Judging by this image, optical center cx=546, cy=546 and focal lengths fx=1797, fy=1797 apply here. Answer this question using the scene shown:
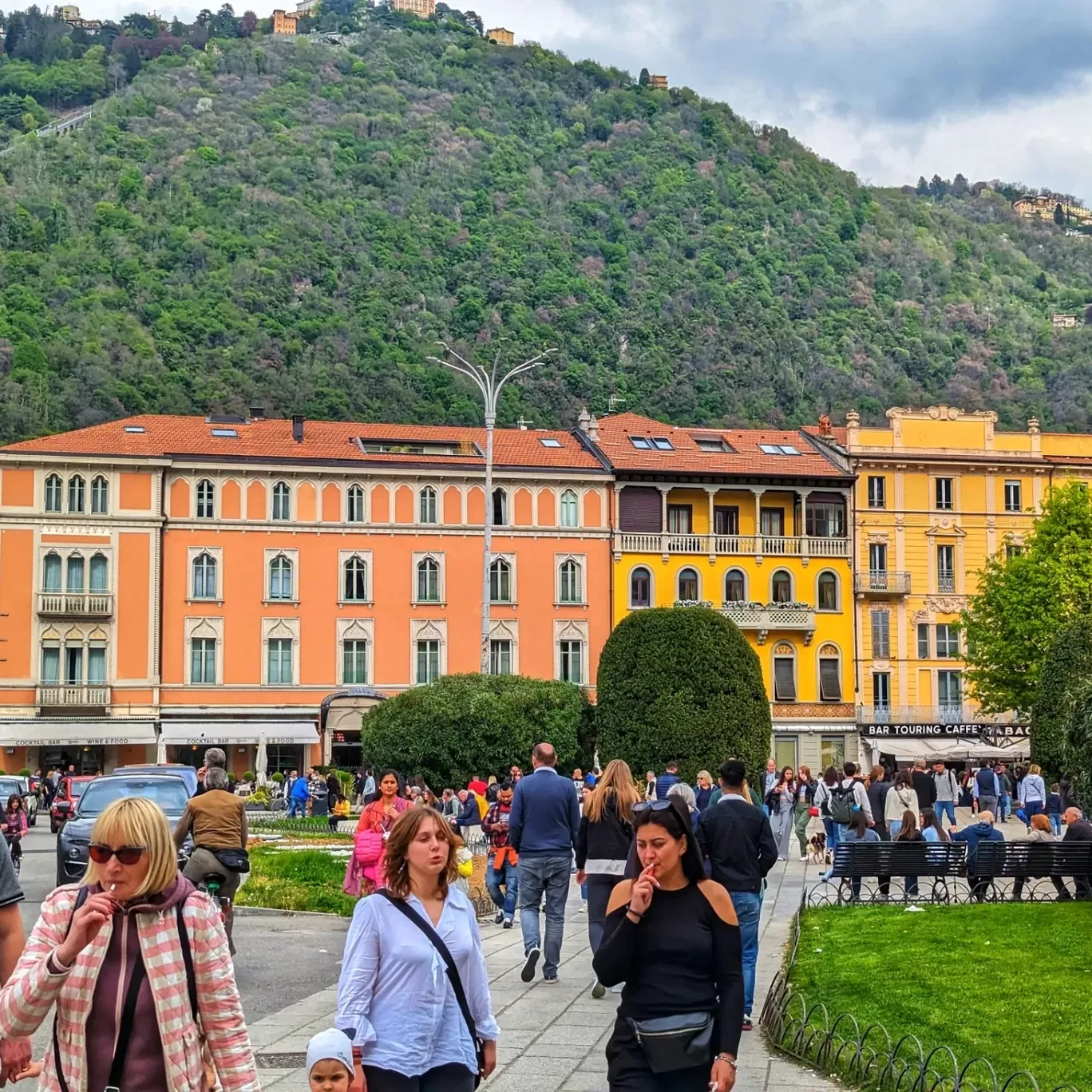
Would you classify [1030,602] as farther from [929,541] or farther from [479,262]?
[479,262]

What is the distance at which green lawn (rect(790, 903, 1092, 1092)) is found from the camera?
37.3ft

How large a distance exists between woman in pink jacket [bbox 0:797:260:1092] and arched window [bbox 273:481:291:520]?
55.9 meters

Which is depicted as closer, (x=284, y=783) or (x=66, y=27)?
(x=284, y=783)

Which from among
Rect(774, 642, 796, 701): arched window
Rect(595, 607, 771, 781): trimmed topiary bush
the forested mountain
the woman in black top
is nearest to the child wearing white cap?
the woman in black top

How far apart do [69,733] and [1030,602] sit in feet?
100

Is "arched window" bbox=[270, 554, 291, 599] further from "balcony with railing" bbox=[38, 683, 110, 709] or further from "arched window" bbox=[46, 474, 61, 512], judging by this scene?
"arched window" bbox=[46, 474, 61, 512]

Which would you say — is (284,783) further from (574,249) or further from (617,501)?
(574,249)

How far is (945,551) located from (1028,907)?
47.9m

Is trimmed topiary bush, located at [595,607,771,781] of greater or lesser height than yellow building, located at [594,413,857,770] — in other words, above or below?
below

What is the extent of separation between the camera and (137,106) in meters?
148

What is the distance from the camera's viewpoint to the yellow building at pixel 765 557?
63688mm

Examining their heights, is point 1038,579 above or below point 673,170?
below

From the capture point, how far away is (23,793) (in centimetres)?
4262

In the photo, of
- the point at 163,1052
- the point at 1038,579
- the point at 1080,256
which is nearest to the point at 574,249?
the point at 1080,256
